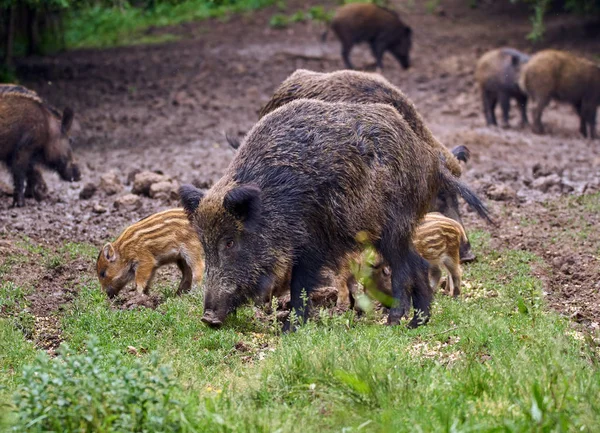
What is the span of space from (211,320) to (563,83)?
11494 mm

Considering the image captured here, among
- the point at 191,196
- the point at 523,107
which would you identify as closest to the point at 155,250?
the point at 191,196

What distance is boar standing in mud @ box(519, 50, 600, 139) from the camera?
16062mm

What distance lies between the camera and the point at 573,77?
16.2 metres

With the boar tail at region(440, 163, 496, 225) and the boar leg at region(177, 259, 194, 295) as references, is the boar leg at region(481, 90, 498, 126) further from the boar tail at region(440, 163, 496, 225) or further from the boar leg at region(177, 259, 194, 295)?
the boar tail at region(440, 163, 496, 225)

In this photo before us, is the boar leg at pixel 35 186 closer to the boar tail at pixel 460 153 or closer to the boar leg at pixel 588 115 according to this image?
the boar tail at pixel 460 153

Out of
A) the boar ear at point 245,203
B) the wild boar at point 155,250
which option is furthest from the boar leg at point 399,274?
the wild boar at point 155,250

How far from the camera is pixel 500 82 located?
16219mm

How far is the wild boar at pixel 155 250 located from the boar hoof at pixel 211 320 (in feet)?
5.39

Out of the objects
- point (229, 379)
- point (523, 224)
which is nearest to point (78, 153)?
point (523, 224)

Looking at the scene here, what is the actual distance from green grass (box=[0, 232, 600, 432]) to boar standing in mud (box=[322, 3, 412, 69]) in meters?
13.5

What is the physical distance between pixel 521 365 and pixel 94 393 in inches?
79.0

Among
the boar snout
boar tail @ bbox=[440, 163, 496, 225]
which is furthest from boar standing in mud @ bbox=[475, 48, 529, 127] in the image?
the boar snout

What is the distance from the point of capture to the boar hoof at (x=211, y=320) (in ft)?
20.4

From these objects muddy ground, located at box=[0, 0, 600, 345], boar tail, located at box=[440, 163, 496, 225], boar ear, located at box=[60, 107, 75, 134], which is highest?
boar tail, located at box=[440, 163, 496, 225]
